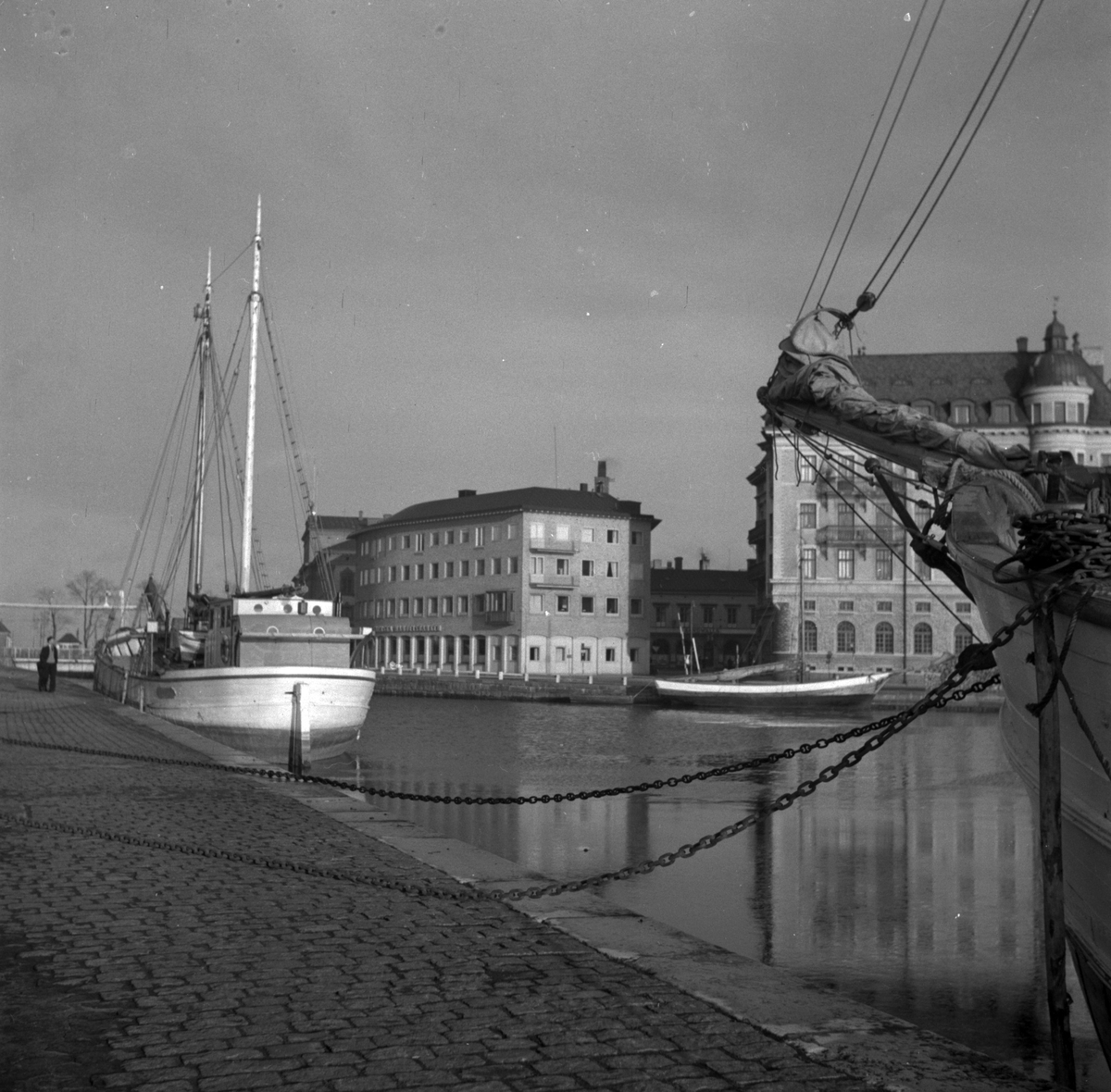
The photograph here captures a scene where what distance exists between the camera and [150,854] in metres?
10.3

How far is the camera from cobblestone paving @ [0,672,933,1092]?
5.18 m

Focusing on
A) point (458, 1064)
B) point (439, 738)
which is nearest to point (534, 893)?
point (458, 1064)

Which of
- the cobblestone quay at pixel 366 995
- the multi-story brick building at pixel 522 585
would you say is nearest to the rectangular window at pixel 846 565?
the multi-story brick building at pixel 522 585

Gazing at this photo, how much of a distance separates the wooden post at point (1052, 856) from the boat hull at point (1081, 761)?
132 mm

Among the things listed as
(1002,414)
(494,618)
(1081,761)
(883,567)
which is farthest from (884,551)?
(1081,761)

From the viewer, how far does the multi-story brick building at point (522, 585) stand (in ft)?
332

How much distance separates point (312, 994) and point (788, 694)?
204 ft

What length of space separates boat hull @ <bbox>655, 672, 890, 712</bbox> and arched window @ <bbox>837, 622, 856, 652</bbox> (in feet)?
40.6

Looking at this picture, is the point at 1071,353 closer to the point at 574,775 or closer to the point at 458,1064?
the point at 574,775

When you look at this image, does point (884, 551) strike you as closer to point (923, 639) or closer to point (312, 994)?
point (923, 639)

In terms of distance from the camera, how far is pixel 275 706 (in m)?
31.9

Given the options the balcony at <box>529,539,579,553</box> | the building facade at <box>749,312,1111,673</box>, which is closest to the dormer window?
the building facade at <box>749,312,1111,673</box>

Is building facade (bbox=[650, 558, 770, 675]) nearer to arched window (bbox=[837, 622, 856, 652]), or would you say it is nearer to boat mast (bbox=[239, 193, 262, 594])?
arched window (bbox=[837, 622, 856, 652])

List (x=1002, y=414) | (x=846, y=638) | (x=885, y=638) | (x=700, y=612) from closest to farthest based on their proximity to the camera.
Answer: (x=885, y=638), (x=846, y=638), (x=1002, y=414), (x=700, y=612)
